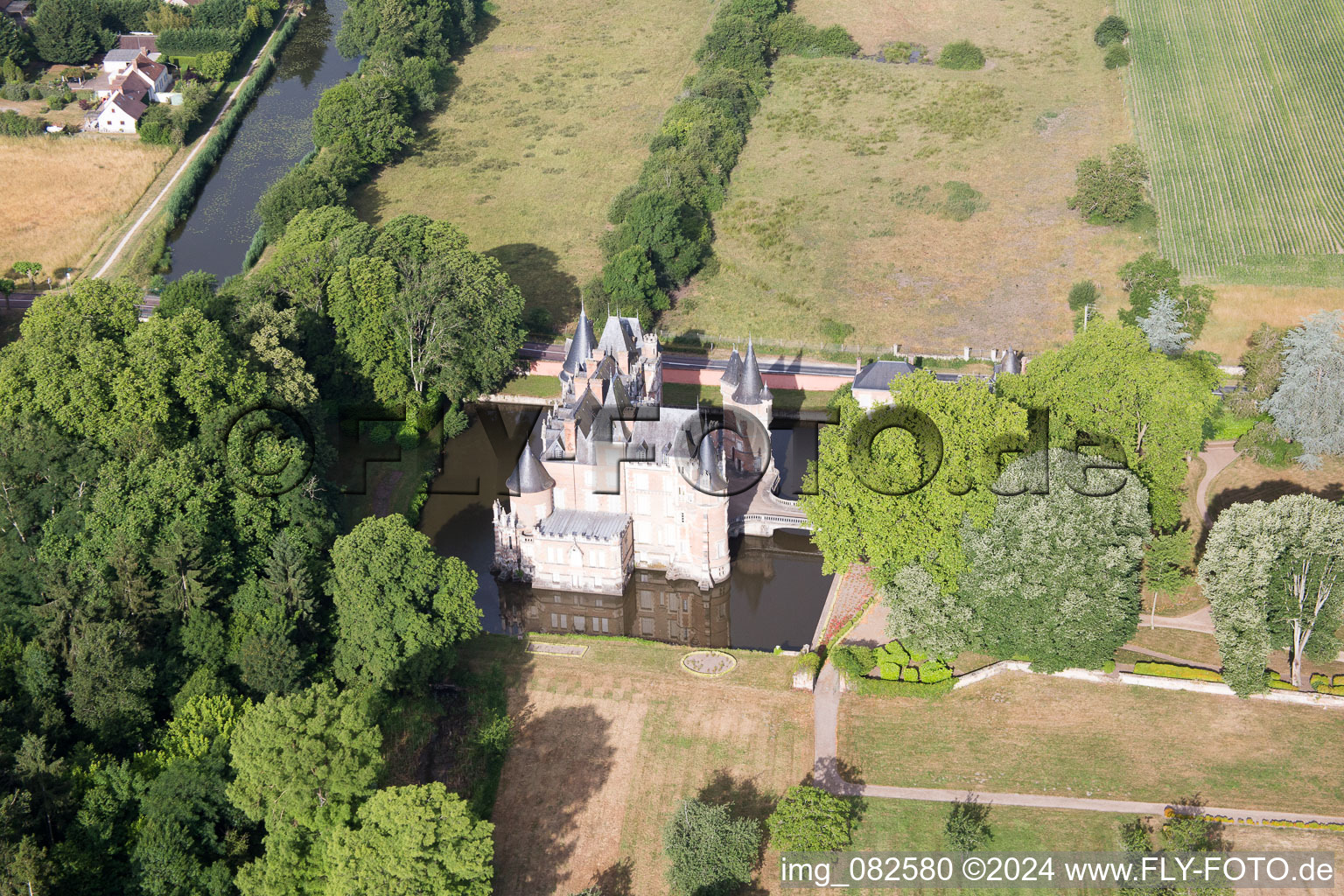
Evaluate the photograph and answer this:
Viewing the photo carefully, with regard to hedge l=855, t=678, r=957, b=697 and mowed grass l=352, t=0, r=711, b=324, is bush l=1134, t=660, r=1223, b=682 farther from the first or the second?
mowed grass l=352, t=0, r=711, b=324

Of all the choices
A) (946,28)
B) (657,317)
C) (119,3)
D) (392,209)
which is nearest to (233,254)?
(392,209)

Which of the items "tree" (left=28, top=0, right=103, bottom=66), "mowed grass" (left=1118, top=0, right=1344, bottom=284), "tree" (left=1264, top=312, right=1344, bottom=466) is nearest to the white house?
"tree" (left=28, top=0, right=103, bottom=66)

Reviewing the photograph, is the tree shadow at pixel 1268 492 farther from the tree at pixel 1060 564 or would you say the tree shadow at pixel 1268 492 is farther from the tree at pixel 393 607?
the tree at pixel 393 607

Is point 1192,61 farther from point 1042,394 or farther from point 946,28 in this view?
point 1042,394

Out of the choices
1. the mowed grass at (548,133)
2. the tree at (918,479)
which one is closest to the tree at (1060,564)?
the tree at (918,479)

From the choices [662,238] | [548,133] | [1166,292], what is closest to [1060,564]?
[1166,292]
